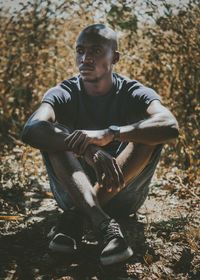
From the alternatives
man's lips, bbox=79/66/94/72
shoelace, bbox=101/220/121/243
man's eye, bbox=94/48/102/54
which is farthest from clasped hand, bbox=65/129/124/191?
man's eye, bbox=94/48/102/54

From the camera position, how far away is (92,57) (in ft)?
11.3

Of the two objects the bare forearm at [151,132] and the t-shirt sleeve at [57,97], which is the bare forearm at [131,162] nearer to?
the bare forearm at [151,132]

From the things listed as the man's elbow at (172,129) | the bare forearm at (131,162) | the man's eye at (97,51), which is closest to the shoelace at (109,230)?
the bare forearm at (131,162)

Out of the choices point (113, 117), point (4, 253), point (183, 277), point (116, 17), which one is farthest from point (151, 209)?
point (116, 17)

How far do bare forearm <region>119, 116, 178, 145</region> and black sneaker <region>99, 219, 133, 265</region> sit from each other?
2.19 ft

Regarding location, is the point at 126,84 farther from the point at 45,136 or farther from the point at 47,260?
the point at 47,260

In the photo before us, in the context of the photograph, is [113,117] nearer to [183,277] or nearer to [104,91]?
[104,91]

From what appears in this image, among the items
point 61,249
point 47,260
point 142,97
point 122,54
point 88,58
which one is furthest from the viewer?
point 122,54

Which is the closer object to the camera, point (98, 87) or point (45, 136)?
A: point (45, 136)

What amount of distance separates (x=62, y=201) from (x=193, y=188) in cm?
172

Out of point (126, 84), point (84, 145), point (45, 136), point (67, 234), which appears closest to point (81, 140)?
point (84, 145)

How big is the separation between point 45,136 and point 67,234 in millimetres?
722

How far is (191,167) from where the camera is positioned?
434cm

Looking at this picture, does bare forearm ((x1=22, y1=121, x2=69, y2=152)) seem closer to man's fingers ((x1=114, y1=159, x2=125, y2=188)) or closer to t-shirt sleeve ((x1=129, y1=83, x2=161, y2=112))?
man's fingers ((x1=114, y1=159, x2=125, y2=188))
